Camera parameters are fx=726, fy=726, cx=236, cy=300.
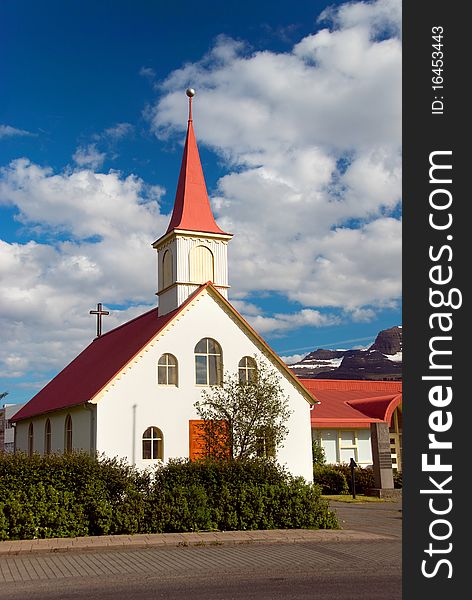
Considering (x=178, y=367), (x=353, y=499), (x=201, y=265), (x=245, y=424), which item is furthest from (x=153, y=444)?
(x=353, y=499)

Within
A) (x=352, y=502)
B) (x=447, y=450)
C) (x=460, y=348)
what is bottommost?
(x=352, y=502)

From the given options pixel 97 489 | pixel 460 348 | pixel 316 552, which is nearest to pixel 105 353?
pixel 97 489

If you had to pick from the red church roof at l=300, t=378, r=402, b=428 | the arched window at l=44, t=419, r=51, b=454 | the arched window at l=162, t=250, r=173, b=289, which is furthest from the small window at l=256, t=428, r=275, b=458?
the arched window at l=44, t=419, r=51, b=454

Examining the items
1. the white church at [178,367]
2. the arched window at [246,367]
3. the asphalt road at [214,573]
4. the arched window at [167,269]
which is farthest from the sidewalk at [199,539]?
the arched window at [167,269]

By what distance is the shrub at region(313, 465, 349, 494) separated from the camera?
1218 inches

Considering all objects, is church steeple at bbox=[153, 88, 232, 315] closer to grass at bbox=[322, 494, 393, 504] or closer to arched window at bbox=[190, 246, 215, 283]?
arched window at bbox=[190, 246, 215, 283]

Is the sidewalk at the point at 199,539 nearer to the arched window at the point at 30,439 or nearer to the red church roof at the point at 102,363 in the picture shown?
the red church roof at the point at 102,363

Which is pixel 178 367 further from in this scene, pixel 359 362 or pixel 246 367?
pixel 359 362

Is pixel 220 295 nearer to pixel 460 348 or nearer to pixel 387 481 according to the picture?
pixel 387 481

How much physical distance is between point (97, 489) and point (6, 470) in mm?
2097

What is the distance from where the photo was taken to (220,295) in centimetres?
2781

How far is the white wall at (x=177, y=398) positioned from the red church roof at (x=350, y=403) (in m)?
6.79

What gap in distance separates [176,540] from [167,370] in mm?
11373

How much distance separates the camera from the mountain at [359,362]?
70.5 meters
